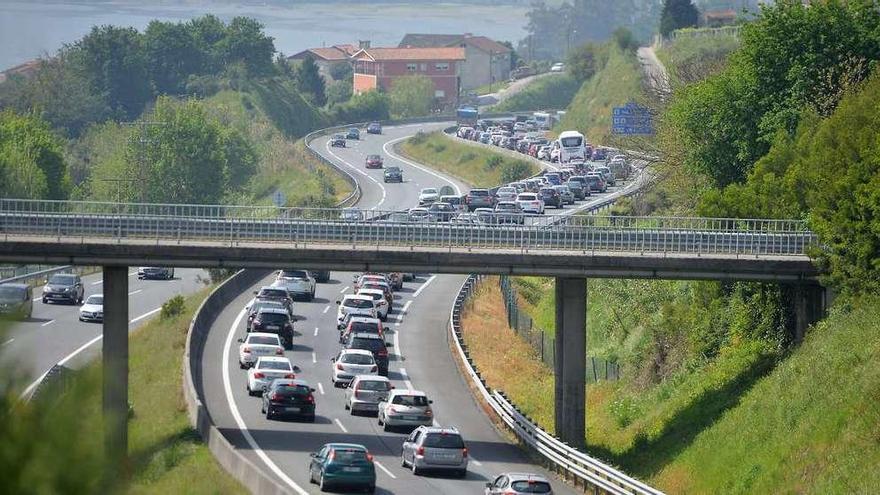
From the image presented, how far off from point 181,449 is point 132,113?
155741mm

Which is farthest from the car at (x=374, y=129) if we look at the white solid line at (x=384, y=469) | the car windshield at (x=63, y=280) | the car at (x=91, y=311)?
the white solid line at (x=384, y=469)

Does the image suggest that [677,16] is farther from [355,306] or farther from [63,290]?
[355,306]

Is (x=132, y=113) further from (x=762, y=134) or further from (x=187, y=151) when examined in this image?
(x=762, y=134)

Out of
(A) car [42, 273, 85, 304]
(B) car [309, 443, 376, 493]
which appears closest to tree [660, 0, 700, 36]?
(A) car [42, 273, 85, 304]

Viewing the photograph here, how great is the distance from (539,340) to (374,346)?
11427 millimetres

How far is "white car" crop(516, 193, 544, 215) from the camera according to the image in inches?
3524

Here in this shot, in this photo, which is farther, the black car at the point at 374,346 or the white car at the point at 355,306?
the white car at the point at 355,306

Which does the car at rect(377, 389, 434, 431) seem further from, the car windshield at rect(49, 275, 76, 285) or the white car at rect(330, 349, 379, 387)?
the car windshield at rect(49, 275, 76, 285)

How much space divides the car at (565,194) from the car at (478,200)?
4887mm

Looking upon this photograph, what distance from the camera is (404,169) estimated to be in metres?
135

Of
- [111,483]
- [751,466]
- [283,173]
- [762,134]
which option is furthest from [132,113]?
[111,483]

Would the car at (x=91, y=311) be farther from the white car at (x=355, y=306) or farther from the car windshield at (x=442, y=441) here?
the car windshield at (x=442, y=441)

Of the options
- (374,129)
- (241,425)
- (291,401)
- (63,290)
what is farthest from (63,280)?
(374,129)

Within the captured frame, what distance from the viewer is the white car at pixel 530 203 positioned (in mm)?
89500
